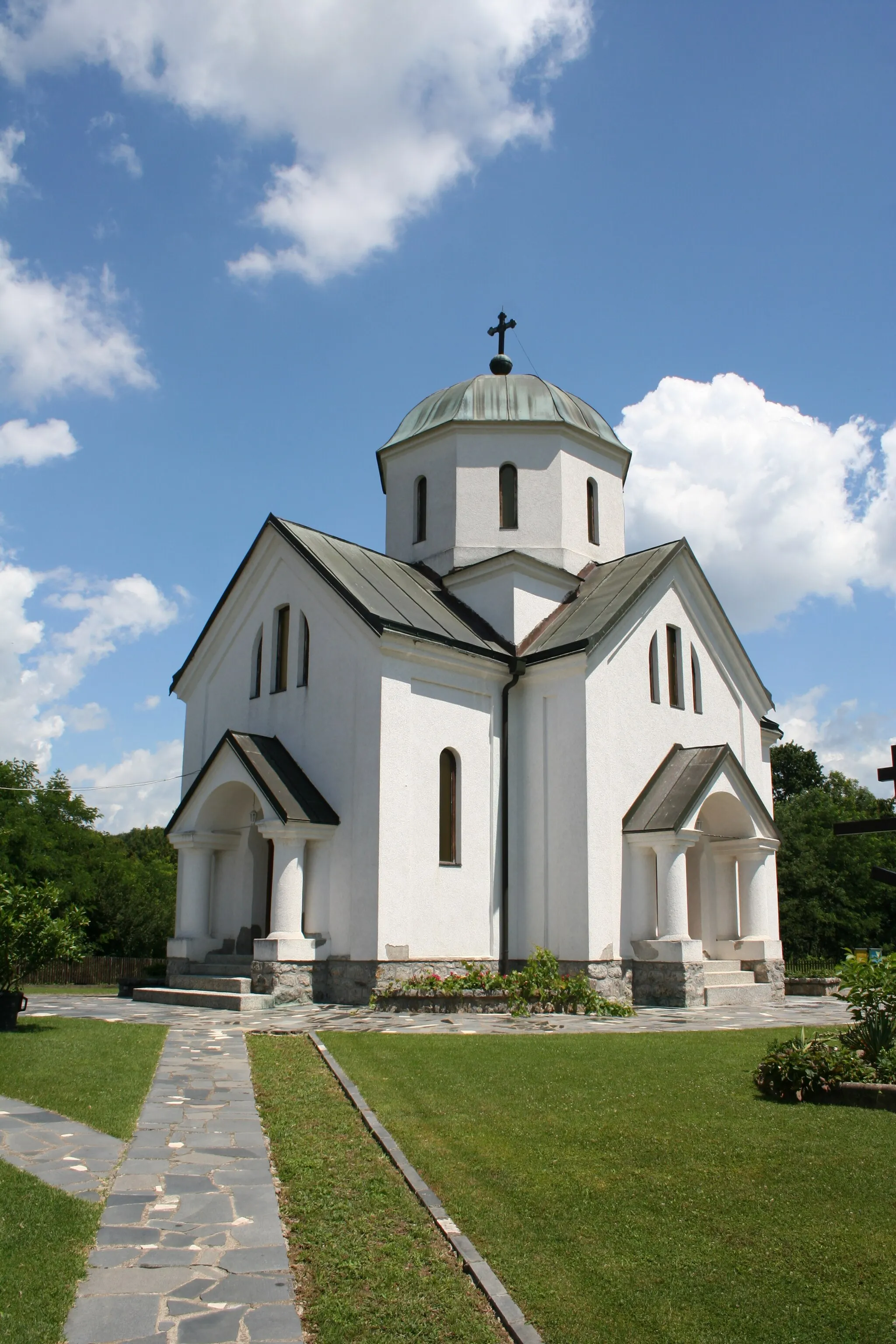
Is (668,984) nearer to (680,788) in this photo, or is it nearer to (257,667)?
(680,788)

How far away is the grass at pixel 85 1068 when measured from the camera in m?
8.45

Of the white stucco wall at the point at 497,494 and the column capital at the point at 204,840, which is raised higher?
the white stucco wall at the point at 497,494

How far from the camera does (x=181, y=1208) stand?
19.5ft

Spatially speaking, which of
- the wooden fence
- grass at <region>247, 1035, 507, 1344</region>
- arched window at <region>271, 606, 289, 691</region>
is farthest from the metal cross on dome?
the wooden fence

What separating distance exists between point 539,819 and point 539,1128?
1239cm

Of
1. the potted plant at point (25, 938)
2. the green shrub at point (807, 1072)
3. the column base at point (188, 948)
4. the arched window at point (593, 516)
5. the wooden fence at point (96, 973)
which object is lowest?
the wooden fence at point (96, 973)

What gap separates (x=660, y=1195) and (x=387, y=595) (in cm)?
1558

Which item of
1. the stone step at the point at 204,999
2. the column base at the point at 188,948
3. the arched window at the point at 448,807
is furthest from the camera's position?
the column base at the point at 188,948

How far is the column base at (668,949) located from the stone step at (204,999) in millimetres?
7109

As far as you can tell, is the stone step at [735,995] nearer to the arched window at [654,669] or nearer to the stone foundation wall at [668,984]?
the stone foundation wall at [668,984]

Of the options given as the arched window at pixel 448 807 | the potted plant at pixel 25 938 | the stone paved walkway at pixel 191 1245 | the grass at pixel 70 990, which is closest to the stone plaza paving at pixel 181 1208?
the stone paved walkway at pixel 191 1245

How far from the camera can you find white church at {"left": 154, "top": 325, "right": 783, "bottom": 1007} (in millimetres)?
18328

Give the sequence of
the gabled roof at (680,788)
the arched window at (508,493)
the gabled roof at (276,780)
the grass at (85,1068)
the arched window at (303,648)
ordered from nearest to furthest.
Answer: the grass at (85,1068) < the gabled roof at (276,780) < the gabled roof at (680,788) < the arched window at (303,648) < the arched window at (508,493)

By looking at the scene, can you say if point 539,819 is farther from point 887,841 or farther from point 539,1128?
point 887,841
